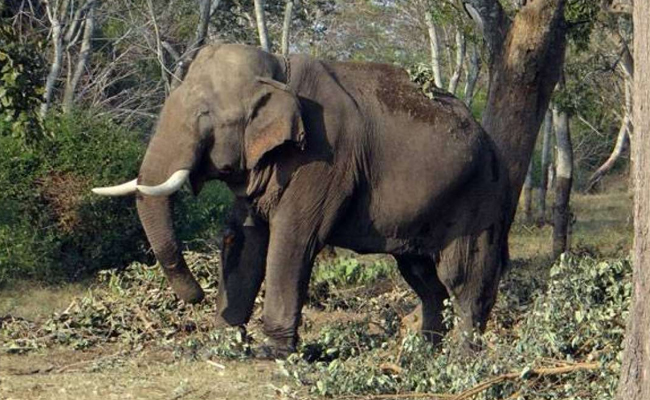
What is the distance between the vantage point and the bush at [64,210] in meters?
15.0

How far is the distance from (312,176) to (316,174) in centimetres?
3

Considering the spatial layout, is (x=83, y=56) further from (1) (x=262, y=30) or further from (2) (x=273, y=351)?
(2) (x=273, y=351)

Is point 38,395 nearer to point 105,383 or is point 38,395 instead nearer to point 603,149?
point 105,383

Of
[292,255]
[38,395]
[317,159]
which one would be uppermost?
[317,159]

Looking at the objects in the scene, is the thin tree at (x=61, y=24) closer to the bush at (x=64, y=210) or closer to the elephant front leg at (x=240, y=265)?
the bush at (x=64, y=210)

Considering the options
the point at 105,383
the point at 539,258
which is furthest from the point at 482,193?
the point at 539,258

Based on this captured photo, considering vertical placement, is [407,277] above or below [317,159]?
below

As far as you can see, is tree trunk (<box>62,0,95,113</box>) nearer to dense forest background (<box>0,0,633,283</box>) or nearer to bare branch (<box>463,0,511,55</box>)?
dense forest background (<box>0,0,633,283</box>)

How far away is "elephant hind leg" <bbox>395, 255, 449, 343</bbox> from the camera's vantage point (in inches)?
424

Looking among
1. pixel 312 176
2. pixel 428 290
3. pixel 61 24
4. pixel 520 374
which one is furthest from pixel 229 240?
pixel 61 24

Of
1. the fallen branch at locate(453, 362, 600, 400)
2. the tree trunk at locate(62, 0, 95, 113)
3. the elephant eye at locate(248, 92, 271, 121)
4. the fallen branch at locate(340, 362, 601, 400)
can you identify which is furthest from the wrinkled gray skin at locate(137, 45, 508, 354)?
the tree trunk at locate(62, 0, 95, 113)

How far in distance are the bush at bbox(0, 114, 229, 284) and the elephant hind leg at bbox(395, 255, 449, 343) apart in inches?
201

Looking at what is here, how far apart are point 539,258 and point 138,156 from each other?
5.28m

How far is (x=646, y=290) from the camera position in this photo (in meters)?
6.02
